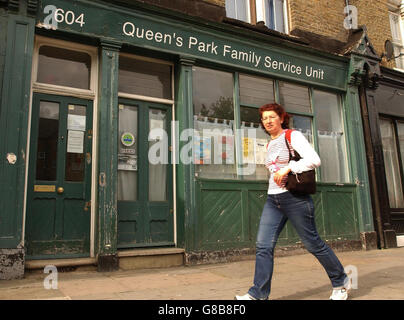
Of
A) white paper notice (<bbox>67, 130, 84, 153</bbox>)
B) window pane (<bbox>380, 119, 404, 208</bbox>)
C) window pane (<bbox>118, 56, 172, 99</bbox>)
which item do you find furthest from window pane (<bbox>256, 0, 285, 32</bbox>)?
white paper notice (<bbox>67, 130, 84, 153</bbox>)

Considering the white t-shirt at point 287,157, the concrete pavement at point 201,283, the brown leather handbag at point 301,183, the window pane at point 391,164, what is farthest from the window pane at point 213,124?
the window pane at point 391,164

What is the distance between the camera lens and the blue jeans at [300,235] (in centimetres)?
315

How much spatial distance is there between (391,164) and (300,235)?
7480mm

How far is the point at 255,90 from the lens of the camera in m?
7.44

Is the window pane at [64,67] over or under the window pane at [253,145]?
over

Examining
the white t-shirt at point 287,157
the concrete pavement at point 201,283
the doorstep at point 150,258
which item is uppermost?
the white t-shirt at point 287,157

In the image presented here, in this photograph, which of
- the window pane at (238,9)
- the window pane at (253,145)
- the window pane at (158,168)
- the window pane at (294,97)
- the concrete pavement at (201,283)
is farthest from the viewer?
the window pane at (294,97)

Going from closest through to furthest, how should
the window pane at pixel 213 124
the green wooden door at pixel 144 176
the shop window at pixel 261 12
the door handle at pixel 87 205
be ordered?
the door handle at pixel 87 205 → the green wooden door at pixel 144 176 → the window pane at pixel 213 124 → the shop window at pixel 261 12

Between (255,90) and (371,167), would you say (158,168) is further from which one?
(371,167)

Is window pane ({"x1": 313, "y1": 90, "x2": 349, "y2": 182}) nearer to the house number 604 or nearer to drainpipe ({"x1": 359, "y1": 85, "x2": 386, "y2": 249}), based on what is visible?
drainpipe ({"x1": 359, "y1": 85, "x2": 386, "y2": 249})

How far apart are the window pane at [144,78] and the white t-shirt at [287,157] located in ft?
11.6

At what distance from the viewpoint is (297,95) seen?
8039 mm

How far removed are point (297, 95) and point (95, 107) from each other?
4.50m

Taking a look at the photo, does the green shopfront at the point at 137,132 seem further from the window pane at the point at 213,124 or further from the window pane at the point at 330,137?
the window pane at the point at 330,137
